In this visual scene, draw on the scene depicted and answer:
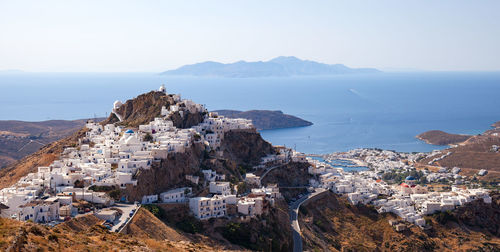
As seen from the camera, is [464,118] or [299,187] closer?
[299,187]

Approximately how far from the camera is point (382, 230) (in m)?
46.1

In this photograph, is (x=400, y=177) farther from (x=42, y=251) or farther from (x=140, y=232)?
(x=42, y=251)

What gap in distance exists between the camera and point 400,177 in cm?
7662

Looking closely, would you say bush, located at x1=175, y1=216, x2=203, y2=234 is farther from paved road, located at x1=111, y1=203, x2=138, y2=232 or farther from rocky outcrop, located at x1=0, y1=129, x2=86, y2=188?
rocky outcrop, located at x1=0, y1=129, x2=86, y2=188

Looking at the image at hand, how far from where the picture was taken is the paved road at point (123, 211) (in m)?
29.8

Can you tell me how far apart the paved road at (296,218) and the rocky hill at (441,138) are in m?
66.3

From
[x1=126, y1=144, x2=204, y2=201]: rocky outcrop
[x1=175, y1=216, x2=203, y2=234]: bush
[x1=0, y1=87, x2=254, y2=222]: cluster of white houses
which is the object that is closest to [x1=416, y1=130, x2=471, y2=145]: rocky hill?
[x1=0, y1=87, x2=254, y2=222]: cluster of white houses

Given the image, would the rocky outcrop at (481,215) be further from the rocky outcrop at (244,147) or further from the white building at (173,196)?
the white building at (173,196)

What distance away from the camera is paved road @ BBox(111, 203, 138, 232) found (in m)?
29.8

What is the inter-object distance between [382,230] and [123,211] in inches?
934

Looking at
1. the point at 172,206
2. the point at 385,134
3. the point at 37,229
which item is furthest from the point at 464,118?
the point at 37,229

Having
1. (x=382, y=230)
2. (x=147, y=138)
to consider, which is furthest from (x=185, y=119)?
(x=382, y=230)

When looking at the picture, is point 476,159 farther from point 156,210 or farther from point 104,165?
point 156,210

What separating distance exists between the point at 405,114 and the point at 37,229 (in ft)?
511
